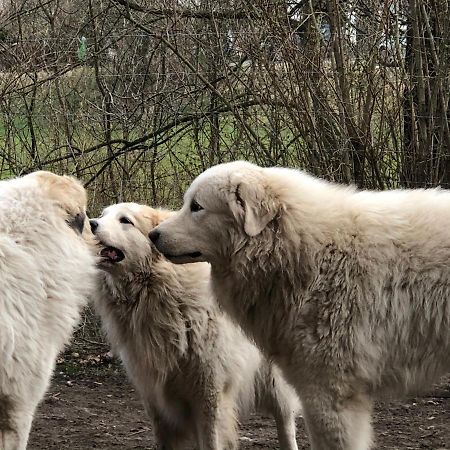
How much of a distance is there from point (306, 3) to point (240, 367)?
10.8 feet

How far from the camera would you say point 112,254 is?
4.63m

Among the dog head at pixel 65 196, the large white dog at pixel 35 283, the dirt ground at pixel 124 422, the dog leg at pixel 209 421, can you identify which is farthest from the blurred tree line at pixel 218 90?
the large white dog at pixel 35 283

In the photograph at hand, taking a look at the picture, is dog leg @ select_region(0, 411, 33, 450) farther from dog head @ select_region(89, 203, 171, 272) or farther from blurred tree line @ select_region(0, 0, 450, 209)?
blurred tree line @ select_region(0, 0, 450, 209)

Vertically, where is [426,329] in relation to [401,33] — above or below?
below

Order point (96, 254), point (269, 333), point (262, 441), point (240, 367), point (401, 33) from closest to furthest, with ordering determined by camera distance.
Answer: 1. point (269, 333)
2. point (96, 254)
3. point (240, 367)
4. point (262, 441)
5. point (401, 33)

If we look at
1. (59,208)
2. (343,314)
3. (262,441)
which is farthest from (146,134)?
(343,314)

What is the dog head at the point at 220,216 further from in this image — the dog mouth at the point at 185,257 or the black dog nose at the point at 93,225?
the black dog nose at the point at 93,225

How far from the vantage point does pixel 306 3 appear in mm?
6512

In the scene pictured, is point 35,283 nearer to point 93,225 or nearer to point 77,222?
point 77,222

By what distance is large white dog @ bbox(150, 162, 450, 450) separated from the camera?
3512 millimetres

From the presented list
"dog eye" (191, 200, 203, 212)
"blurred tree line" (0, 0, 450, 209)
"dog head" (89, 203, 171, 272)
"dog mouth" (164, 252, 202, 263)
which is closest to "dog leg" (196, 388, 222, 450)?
"dog head" (89, 203, 171, 272)

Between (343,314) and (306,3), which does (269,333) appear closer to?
(343,314)

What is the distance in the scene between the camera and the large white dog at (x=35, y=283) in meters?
3.40

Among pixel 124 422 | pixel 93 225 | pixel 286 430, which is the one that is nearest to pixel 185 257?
pixel 93 225
